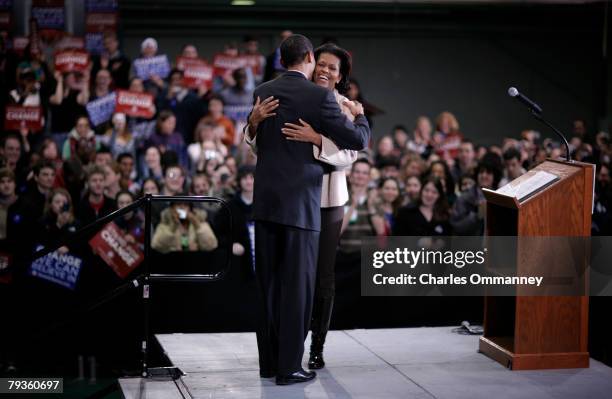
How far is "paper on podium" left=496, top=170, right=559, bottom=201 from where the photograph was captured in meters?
4.95

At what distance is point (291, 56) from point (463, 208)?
3808mm

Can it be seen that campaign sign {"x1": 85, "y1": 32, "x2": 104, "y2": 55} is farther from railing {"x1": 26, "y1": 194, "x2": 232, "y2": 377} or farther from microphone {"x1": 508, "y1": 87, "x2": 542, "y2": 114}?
microphone {"x1": 508, "y1": 87, "x2": 542, "y2": 114}

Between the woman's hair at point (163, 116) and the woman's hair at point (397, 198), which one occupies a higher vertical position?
the woman's hair at point (163, 116)

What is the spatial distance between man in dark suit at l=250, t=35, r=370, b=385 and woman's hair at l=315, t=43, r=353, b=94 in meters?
0.30

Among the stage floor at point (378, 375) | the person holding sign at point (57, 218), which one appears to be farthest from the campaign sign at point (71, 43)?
the stage floor at point (378, 375)

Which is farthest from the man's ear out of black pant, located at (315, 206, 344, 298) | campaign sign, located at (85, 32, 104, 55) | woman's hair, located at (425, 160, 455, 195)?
campaign sign, located at (85, 32, 104, 55)

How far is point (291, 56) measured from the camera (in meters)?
4.57

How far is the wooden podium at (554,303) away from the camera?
4.93m

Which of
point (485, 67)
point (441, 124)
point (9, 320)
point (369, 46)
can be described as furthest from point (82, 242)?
point (485, 67)

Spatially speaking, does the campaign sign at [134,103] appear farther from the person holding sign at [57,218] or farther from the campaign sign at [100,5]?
the person holding sign at [57,218]

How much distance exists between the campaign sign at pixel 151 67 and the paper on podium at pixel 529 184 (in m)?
6.42

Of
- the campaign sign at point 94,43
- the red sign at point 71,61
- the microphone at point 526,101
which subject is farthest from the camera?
the campaign sign at point 94,43

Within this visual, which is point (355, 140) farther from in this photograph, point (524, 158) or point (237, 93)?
point (237, 93)

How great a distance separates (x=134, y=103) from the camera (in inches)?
397
